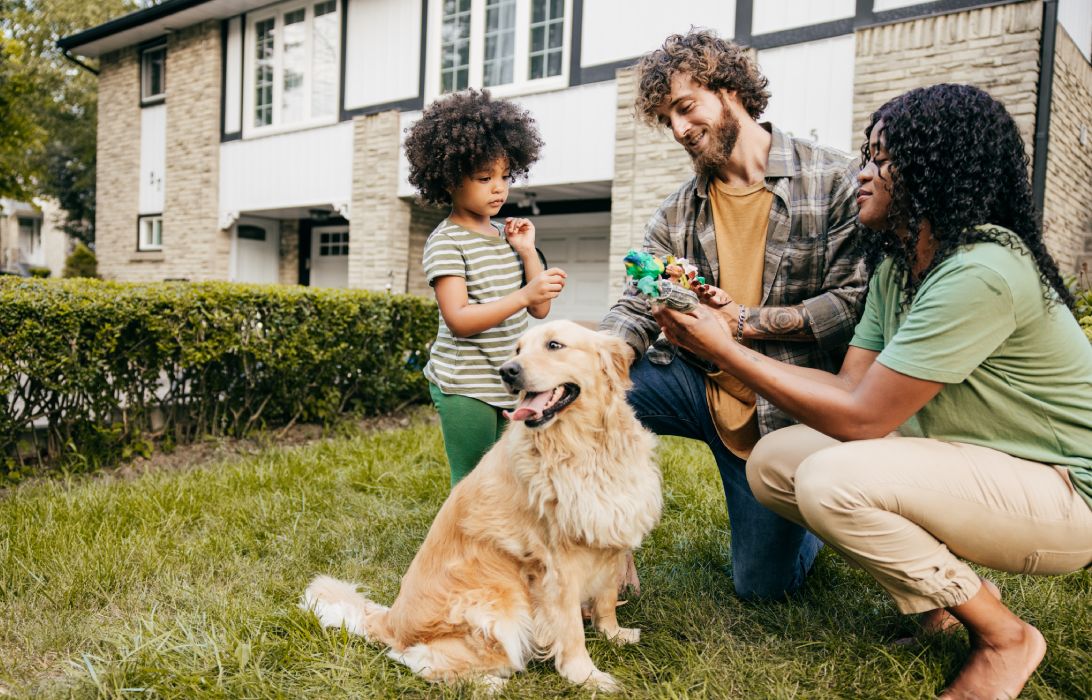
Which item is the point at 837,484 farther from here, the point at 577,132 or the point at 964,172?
the point at 577,132

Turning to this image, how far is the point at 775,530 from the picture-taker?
3.00 m

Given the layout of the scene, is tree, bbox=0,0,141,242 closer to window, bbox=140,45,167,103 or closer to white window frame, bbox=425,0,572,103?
window, bbox=140,45,167,103

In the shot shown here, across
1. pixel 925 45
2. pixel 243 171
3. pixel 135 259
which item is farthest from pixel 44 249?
pixel 925 45

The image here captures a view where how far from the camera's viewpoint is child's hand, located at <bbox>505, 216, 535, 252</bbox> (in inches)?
128

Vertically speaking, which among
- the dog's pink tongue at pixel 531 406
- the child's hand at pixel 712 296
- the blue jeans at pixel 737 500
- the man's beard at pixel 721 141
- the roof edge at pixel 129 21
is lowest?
the blue jeans at pixel 737 500

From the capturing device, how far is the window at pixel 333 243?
1562 cm

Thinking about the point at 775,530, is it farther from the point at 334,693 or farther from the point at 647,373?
the point at 334,693

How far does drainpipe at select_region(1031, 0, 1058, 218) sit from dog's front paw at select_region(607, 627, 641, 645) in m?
6.55

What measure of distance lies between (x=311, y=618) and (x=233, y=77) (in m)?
15.3

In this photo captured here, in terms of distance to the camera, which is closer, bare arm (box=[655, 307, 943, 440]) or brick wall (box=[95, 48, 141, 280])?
bare arm (box=[655, 307, 943, 440])

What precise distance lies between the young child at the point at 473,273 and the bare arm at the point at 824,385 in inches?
27.1

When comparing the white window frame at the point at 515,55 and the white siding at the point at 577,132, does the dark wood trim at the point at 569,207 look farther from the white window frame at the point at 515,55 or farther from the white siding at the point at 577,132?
the white window frame at the point at 515,55

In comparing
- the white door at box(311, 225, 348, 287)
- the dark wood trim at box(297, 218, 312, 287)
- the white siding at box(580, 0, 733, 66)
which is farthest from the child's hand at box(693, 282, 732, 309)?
the dark wood trim at box(297, 218, 312, 287)

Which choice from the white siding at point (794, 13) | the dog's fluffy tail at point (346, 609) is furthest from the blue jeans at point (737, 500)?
the white siding at point (794, 13)
